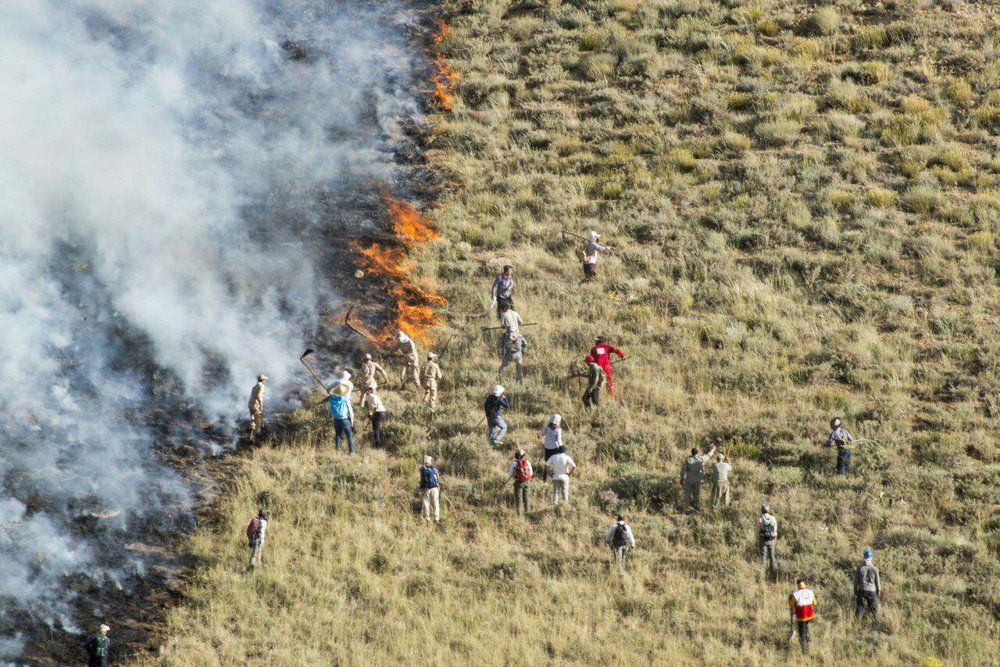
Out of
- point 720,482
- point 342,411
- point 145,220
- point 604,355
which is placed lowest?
point 720,482

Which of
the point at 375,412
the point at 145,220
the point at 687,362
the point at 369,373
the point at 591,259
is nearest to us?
the point at 375,412

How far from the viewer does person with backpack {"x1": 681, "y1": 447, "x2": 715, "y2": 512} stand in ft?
61.6

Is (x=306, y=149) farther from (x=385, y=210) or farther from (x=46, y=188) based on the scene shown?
(x=46, y=188)

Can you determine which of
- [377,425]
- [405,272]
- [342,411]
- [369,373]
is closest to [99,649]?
[342,411]

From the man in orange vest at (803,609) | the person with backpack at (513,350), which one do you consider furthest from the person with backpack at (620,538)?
the person with backpack at (513,350)

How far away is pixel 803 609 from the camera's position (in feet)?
53.0

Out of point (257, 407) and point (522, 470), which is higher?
point (257, 407)

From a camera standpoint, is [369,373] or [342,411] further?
[369,373]

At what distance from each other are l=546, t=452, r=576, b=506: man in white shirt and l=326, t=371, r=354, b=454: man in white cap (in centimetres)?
335

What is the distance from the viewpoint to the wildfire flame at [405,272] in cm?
→ 2388

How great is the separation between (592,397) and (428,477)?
3.98 m

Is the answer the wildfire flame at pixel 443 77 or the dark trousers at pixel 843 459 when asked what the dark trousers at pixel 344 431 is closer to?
the dark trousers at pixel 843 459

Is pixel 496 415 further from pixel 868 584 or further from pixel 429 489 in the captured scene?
pixel 868 584

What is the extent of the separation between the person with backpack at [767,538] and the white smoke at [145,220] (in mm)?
8758
